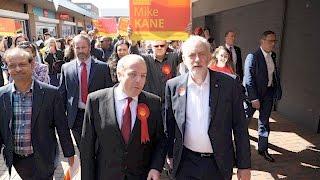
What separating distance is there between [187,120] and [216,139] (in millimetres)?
280

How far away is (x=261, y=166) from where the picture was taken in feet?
17.1

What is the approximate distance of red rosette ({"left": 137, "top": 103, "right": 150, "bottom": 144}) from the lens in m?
2.77

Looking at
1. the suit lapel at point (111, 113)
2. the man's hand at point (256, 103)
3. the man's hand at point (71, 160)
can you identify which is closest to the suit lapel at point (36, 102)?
the man's hand at point (71, 160)

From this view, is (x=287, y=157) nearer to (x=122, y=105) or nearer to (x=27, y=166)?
(x=122, y=105)

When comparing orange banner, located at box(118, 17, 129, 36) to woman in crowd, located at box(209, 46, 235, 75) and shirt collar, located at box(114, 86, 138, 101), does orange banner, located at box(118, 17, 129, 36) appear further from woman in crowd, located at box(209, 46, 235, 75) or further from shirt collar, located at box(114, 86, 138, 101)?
shirt collar, located at box(114, 86, 138, 101)

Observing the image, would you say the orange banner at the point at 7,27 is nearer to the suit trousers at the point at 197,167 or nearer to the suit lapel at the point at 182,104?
the suit lapel at the point at 182,104

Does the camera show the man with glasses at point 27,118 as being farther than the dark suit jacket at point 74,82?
No

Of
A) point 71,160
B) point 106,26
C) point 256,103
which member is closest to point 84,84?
point 71,160

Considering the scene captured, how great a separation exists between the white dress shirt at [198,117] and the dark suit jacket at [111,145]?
249mm

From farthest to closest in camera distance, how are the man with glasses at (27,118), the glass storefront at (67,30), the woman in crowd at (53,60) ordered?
the glass storefront at (67,30) < the woman in crowd at (53,60) < the man with glasses at (27,118)

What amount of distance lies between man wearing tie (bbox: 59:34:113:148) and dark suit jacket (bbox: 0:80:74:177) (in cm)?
114

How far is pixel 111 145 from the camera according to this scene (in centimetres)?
274

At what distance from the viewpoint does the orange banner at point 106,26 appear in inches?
478

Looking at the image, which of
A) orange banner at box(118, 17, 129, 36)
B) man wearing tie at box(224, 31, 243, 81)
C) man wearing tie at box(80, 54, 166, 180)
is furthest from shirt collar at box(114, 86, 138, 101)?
orange banner at box(118, 17, 129, 36)
